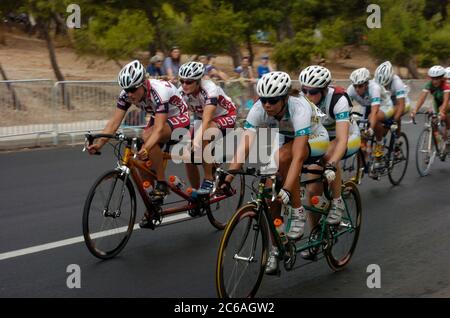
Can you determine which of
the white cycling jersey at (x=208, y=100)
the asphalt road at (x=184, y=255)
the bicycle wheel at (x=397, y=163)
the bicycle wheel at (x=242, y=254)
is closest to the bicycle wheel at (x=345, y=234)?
the asphalt road at (x=184, y=255)

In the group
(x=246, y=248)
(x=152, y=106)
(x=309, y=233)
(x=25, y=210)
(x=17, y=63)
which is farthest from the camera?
(x=17, y=63)

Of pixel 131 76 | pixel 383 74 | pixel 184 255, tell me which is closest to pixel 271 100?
pixel 131 76

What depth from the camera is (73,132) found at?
15641 millimetres

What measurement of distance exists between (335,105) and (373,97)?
3675mm

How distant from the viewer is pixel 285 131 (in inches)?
255

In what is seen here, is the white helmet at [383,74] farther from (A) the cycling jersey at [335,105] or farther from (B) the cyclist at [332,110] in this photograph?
(A) the cycling jersey at [335,105]

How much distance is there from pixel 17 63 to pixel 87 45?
3.98 metres

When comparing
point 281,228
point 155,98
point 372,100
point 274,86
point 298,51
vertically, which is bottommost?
point 281,228

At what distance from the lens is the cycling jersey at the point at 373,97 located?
36.0 ft

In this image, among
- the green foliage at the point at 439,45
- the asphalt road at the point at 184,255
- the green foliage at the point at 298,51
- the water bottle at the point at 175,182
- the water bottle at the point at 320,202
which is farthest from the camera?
the green foliage at the point at 439,45

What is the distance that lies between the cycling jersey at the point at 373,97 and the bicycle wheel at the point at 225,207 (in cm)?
291

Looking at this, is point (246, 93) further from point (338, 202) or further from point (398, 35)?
point (398, 35)
